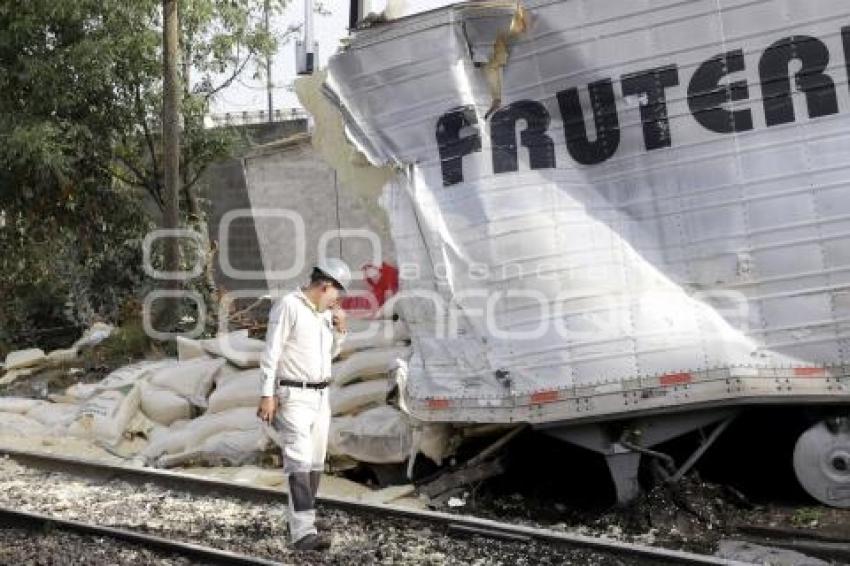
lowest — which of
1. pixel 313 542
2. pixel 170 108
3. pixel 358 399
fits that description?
pixel 313 542

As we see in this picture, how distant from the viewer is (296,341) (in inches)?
236

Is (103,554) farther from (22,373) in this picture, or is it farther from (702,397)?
(22,373)

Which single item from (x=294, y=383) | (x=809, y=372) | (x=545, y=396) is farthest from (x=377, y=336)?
(x=809, y=372)

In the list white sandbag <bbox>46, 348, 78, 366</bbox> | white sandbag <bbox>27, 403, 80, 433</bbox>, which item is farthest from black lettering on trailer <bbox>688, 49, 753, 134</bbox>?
white sandbag <bbox>46, 348, 78, 366</bbox>

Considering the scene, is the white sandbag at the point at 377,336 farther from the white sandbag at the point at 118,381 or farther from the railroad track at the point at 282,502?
the white sandbag at the point at 118,381

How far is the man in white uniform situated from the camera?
5.96 metres

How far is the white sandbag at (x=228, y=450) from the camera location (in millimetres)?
8836

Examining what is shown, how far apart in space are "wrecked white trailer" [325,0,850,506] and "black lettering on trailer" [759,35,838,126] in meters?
0.01

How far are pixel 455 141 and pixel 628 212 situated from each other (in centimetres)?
123

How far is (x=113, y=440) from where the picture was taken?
10070 millimetres

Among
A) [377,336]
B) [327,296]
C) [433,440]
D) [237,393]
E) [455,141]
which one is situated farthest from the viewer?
[237,393]

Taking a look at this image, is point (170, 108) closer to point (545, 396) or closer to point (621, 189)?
point (621, 189)

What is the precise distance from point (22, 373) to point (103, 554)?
8.35 metres

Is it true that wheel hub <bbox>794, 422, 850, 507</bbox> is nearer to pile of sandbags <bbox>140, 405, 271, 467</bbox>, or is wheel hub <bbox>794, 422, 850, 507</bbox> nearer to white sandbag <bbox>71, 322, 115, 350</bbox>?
pile of sandbags <bbox>140, 405, 271, 467</bbox>
